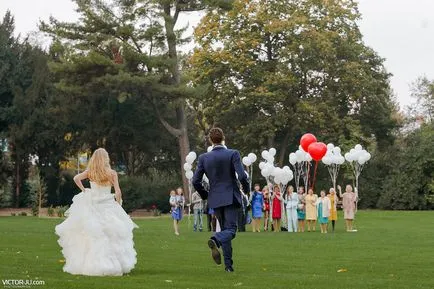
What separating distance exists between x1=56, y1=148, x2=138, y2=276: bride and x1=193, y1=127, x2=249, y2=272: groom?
127cm

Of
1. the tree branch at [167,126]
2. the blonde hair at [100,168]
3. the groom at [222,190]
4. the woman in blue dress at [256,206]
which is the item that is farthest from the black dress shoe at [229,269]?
the tree branch at [167,126]

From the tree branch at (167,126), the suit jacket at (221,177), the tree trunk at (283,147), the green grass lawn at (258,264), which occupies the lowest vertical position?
the green grass lawn at (258,264)

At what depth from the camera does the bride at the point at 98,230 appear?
507 inches

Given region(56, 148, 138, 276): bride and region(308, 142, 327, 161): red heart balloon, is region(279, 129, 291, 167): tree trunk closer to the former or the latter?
region(308, 142, 327, 161): red heart balloon

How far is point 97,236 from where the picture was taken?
1290cm

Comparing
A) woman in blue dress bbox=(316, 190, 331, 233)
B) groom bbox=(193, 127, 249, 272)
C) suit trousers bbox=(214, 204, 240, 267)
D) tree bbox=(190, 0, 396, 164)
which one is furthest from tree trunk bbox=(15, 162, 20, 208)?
suit trousers bbox=(214, 204, 240, 267)

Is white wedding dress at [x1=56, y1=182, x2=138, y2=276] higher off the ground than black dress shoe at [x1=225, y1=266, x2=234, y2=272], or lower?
higher

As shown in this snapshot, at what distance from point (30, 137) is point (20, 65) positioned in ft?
15.8

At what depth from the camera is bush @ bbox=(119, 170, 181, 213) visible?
5588 centimetres

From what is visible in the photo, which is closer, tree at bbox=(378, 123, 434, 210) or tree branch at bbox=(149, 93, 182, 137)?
tree branch at bbox=(149, 93, 182, 137)

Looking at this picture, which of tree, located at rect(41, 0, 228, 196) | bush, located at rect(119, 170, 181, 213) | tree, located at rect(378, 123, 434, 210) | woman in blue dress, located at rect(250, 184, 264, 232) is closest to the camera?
woman in blue dress, located at rect(250, 184, 264, 232)

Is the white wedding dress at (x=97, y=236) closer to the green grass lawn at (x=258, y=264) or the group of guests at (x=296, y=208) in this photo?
the green grass lawn at (x=258, y=264)

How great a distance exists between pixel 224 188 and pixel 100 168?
73.8 inches

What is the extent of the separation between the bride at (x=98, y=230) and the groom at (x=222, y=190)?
49.8 inches
